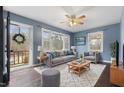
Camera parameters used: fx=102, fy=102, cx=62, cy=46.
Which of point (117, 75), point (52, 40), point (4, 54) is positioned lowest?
point (117, 75)

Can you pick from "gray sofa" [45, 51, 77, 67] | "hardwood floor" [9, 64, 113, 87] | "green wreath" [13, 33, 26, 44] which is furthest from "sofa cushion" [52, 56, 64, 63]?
"green wreath" [13, 33, 26, 44]

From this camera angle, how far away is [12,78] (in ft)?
8.25

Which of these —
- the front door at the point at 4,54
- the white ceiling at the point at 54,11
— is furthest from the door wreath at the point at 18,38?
the white ceiling at the point at 54,11

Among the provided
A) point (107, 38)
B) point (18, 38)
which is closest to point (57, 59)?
point (18, 38)

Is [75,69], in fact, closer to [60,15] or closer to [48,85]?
[48,85]

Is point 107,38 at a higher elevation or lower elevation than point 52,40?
higher

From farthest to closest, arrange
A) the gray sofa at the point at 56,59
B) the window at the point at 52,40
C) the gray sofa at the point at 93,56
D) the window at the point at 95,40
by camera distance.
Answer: the gray sofa at the point at 93,56, the window at the point at 95,40, the gray sofa at the point at 56,59, the window at the point at 52,40

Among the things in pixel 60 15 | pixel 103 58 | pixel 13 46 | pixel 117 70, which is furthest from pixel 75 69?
pixel 103 58

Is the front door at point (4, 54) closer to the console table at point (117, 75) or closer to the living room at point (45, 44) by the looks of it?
the living room at point (45, 44)

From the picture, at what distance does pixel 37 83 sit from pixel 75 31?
8.28ft

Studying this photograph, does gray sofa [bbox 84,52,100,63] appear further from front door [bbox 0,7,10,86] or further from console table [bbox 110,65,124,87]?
front door [bbox 0,7,10,86]

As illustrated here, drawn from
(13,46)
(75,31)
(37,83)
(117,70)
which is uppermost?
(75,31)

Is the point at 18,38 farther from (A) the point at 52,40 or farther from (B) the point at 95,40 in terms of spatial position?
(B) the point at 95,40

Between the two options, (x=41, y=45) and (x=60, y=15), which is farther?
(x=41, y=45)
